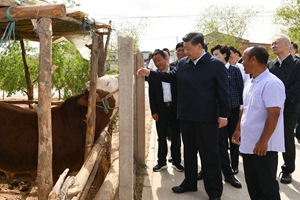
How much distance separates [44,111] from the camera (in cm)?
247

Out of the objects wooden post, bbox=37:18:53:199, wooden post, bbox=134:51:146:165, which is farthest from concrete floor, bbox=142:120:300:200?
wooden post, bbox=37:18:53:199

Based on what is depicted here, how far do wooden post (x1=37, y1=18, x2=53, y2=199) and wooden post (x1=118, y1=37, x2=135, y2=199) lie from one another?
0.59 m

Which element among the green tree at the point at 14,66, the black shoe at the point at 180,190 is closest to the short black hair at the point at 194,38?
the black shoe at the point at 180,190

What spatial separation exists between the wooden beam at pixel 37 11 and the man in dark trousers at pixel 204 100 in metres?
1.28

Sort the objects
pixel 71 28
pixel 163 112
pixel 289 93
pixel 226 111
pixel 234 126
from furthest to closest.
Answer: pixel 163 112 < pixel 234 126 < pixel 71 28 < pixel 289 93 < pixel 226 111

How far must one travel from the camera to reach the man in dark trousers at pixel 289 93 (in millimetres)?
4207

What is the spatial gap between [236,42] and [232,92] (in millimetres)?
28433

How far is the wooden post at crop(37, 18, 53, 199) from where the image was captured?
246cm

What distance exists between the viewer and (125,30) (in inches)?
546

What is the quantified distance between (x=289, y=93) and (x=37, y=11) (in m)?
3.40

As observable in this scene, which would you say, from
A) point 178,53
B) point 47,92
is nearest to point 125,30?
point 178,53

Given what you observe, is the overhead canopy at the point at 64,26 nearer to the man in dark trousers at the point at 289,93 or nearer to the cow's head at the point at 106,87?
the cow's head at the point at 106,87

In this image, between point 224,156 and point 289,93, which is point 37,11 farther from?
point 289,93

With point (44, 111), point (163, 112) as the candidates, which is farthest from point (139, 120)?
point (44, 111)
